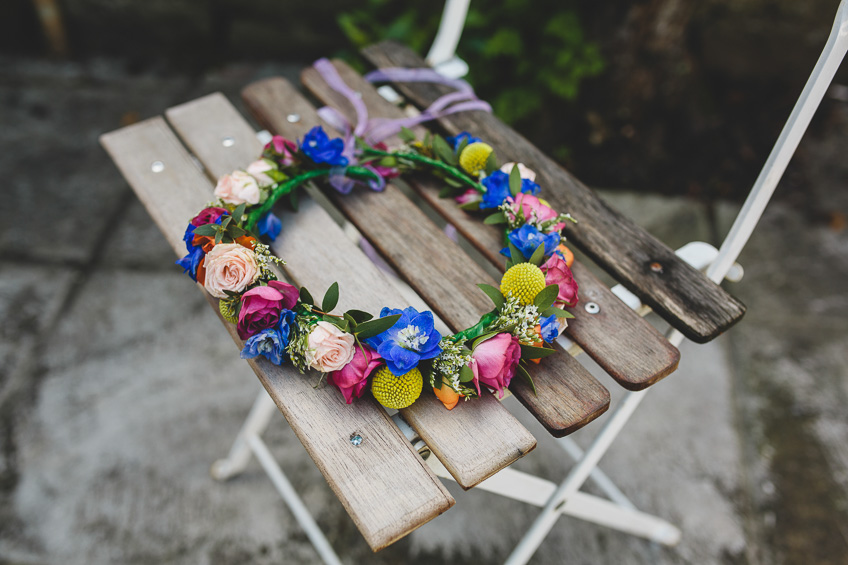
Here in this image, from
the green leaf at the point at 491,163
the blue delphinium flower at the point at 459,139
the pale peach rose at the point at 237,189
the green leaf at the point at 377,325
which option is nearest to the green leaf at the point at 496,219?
the green leaf at the point at 491,163

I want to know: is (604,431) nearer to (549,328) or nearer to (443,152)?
(549,328)

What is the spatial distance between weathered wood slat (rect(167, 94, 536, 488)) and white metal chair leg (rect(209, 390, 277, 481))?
27.4 inches

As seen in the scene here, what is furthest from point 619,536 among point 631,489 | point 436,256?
point 436,256

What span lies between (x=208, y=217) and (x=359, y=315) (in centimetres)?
34

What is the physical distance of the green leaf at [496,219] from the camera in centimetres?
114

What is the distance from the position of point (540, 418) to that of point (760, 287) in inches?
74.7

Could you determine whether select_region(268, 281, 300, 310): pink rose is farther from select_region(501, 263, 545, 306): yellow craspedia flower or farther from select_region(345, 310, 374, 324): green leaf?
select_region(501, 263, 545, 306): yellow craspedia flower

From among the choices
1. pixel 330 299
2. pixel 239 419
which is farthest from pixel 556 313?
pixel 239 419

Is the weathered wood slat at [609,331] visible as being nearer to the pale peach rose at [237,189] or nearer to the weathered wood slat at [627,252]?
the weathered wood slat at [627,252]

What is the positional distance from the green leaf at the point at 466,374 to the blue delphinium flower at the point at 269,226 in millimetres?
465

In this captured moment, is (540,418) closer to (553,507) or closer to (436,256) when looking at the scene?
(436,256)

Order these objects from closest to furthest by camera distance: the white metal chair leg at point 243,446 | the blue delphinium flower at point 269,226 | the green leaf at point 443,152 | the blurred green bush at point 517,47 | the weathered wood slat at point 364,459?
the weathered wood slat at point 364,459, the blue delphinium flower at point 269,226, the green leaf at point 443,152, the white metal chair leg at point 243,446, the blurred green bush at point 517,47

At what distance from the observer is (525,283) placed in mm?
981

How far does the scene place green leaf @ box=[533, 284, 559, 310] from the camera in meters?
0.94
